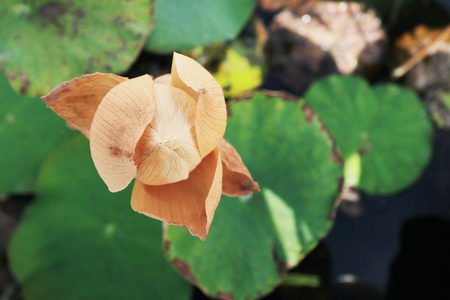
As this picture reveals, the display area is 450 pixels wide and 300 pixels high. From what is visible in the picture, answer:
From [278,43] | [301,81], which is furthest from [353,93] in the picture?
[278,43]

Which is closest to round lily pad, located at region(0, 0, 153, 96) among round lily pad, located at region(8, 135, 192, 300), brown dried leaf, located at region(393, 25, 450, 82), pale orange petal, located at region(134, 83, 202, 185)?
round lily pad, located at region(8, 135, 192, 300)

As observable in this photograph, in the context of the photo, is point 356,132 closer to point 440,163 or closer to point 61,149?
point 440,163

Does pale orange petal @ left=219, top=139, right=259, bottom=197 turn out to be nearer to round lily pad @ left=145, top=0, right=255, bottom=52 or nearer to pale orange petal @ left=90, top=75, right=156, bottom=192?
pale orange petal @ left=90, top=75, right=156, bottom=192

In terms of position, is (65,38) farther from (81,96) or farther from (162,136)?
(162,136)

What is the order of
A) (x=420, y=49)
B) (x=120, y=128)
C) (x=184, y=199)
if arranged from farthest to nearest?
(x=420, y=49), (x=184, y=199), (x=120, y=128)

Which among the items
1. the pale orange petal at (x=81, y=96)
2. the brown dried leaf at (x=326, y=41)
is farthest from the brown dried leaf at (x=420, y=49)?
the pale orange petal at (x=81, y=96)

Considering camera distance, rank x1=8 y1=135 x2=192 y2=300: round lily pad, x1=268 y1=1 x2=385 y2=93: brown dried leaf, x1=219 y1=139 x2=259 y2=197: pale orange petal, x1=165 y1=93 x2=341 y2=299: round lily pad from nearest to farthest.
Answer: x1=219 y1=139 x2=259 y2=197: pale orange petal
x1=165 y1=93 x2=341 y2=299: round lily pad
x1=8 y1=135 x2=192 y2=300: round lily pad
x1=268 y1=1 x2=385 y2=93: brown dried leaf

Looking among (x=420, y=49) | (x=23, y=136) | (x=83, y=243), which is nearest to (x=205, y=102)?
(x=83, y=243)
